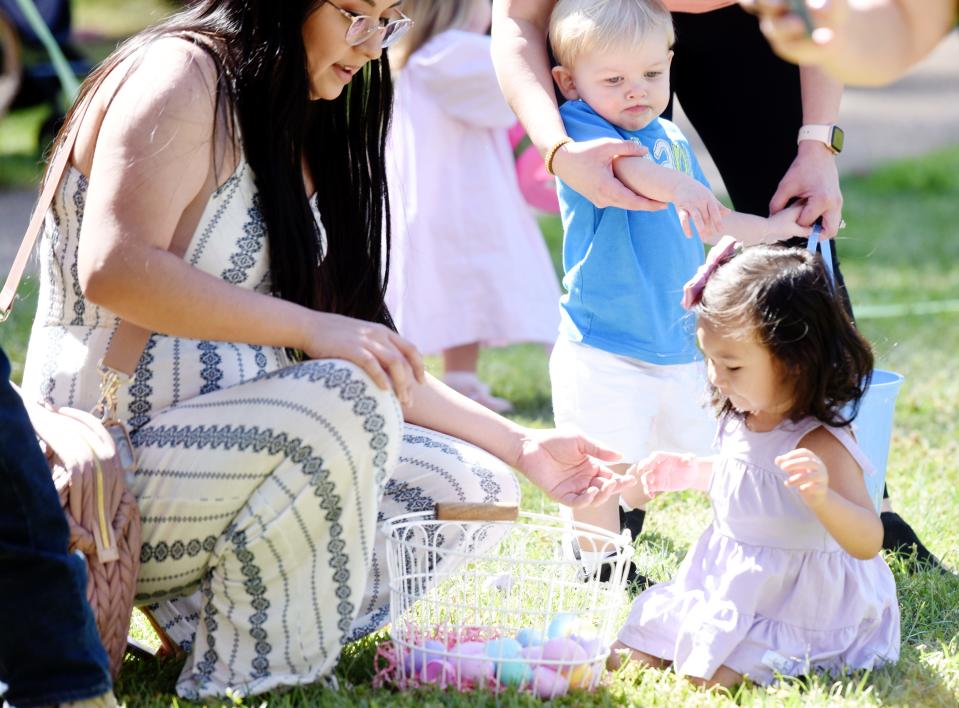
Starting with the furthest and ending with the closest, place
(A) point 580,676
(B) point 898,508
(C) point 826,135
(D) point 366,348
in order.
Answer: (B) point 898,508
(C) point 826,135
(A) point 580,676
(D) point 366,348

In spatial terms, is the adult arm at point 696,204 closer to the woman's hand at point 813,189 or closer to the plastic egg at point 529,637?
the woman's hand at point 813,189

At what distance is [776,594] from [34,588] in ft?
3.92

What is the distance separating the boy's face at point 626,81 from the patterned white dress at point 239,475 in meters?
0.83

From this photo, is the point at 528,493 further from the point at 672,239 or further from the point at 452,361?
the point at 452,361

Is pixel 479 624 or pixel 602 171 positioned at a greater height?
pixel 602 171

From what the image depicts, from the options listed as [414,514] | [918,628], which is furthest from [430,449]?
[918,628]

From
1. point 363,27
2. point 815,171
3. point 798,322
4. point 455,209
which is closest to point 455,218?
point 455,209

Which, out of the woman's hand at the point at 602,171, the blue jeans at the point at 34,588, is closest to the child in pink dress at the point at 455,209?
the woman's hand at the point at 602,171

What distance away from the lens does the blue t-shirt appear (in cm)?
280

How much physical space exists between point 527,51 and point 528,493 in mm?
1217

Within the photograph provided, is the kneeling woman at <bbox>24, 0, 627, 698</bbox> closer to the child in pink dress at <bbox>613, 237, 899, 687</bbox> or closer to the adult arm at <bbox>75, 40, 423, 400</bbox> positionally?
the adult arm at <bbox>75, 40, 423, 400</bbox>

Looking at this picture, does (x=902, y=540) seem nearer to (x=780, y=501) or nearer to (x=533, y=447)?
(x=780, y=501)

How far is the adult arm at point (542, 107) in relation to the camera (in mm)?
2486

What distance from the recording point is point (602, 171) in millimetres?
2492
